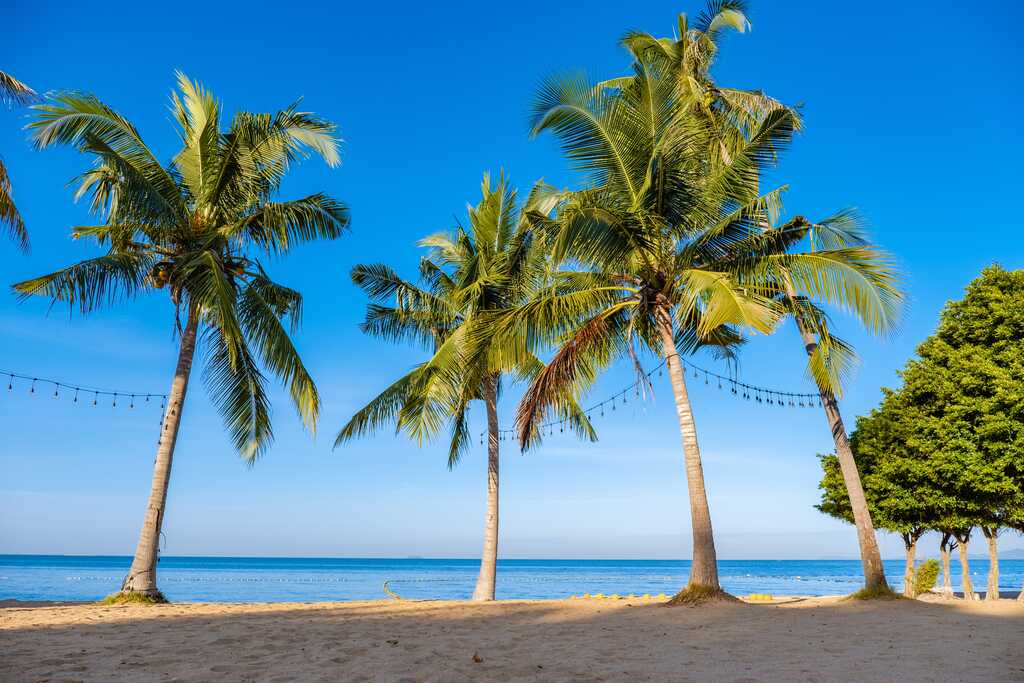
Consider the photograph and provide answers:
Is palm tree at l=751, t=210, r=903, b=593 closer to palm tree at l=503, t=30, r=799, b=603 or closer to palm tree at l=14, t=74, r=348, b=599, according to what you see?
palm tree at l=503, t=30, r=799, b=603

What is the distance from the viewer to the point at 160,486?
12.0m

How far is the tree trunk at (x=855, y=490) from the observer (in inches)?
475

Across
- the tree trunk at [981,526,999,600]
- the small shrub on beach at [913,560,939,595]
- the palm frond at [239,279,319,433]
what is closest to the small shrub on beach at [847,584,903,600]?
the tree trunk at [981,526,999,600]

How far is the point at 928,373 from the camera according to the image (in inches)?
628

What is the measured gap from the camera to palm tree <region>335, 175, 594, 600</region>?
44.4 feet

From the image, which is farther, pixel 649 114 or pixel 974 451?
pixel 974 451

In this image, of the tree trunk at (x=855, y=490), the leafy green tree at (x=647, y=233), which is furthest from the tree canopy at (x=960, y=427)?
the leafy green tree at (x=647, y=233)

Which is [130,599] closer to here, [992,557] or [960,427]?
[960,427]

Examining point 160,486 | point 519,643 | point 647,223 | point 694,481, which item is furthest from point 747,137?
point 160,486

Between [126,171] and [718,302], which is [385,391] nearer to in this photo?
[126,171]

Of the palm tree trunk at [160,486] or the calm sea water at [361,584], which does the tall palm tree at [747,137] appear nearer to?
the palm tree trunk at [160,486]

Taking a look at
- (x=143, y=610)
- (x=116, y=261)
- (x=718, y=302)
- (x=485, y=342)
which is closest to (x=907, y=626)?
(x=718, y=302)

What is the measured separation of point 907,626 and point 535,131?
9.05m

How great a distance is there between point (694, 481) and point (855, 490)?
11.8 feet
